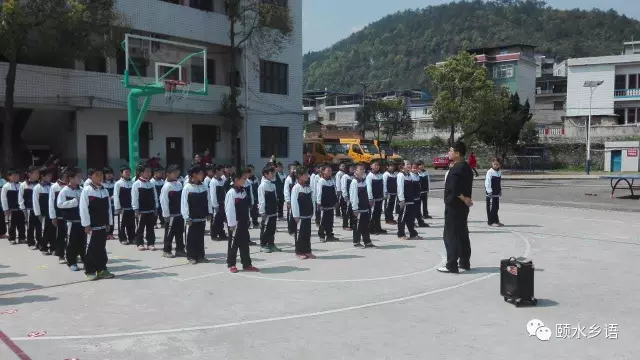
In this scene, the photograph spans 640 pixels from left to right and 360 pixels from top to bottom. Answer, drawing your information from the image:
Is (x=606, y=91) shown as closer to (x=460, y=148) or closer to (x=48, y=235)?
(x=460, y=148)

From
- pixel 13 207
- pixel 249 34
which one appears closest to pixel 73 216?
pixel 13 207

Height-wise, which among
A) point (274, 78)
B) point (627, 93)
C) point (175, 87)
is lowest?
point (175, 87)

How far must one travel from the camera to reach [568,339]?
244 inches

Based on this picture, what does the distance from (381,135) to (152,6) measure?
36.1 meters

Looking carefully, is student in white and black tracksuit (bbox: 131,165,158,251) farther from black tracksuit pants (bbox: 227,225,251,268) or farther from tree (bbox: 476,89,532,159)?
tree (bbox: 476,89,532,159)

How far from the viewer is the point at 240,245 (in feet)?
32.3

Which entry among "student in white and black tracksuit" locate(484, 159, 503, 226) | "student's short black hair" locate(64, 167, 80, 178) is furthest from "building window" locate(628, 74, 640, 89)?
"student's short black hair" locate(64, 167, 80, 178)

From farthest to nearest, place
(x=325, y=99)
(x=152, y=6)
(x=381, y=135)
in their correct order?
(x=325, y=99) < (x=381, y=135) < (x=152, y=6)

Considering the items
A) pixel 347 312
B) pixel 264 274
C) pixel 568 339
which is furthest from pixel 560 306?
pixel 264 274

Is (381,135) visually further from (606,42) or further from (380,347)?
(606,42)

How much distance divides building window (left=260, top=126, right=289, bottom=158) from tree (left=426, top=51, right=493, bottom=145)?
14.2 meters

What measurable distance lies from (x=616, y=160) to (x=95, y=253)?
4405 cm

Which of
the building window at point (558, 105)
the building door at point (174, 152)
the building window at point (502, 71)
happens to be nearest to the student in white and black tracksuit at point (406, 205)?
the building door at point (174, 152)

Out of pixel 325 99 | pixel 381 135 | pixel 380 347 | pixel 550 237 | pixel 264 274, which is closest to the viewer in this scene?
pixel 380 347
